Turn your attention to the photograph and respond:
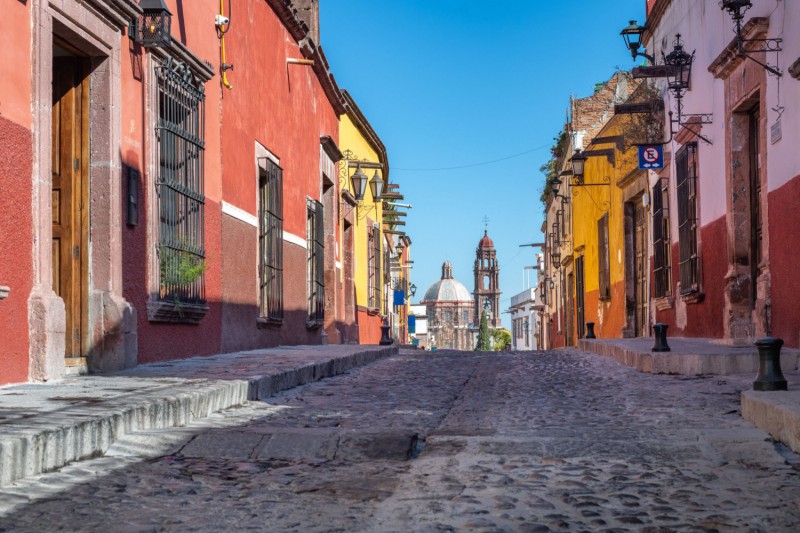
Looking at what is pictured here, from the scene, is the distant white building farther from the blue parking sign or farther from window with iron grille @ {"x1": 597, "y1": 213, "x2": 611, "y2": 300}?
the blue parking sign

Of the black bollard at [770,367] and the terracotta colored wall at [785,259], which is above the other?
the terracotta colored wall at [785,259]

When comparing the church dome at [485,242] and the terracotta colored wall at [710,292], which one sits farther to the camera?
the church dome at [485,242]

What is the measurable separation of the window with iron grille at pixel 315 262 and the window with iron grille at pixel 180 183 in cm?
627

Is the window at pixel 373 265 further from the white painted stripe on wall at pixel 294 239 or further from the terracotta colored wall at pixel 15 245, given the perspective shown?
the terracotta colored wall at pixel 15 245

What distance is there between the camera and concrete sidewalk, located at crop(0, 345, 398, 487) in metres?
3.71

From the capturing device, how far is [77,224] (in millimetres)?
7301

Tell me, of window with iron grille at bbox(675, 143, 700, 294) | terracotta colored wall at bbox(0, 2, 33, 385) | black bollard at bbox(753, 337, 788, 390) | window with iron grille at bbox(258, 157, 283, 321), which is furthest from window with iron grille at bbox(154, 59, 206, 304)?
window with iron grille at bbox(675, 143, 700, 294)

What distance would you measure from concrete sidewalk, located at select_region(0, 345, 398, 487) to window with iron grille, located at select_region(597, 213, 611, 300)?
14.0 metres

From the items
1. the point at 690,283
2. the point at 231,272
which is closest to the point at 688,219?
the point at 690,283

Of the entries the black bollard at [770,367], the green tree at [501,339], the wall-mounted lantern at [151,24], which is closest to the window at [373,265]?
the wall-mounted lantern at [151,24]

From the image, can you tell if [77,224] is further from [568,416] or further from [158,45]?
[568,416]

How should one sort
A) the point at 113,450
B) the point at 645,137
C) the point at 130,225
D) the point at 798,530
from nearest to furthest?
the point at 798,530 → the point at 113,450 → the point at 130,225 → the point at 645,137

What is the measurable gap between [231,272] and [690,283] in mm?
6609

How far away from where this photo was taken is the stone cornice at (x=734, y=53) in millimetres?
10023
